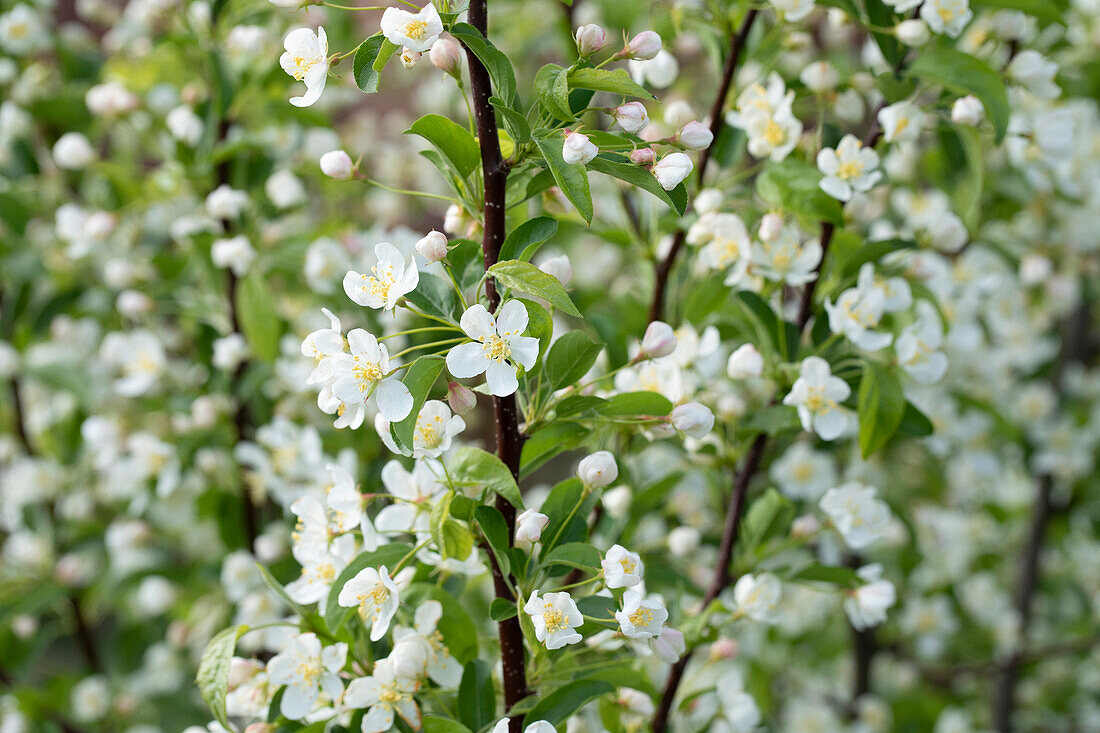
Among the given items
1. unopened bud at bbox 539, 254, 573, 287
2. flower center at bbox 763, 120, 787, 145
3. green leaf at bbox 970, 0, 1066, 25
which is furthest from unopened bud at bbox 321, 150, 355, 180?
green leaf at bbox 970, 0, 1066, 25

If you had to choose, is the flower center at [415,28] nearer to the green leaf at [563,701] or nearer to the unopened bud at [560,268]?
the unopened bud at [560,268]

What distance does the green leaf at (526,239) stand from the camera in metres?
0.83

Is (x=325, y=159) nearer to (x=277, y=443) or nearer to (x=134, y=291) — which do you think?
(x=277, y=443)

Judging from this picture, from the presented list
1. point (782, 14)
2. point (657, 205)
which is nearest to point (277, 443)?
point (657, 205)

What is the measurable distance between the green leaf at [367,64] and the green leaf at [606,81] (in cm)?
17

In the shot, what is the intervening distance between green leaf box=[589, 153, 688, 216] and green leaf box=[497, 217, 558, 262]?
6cm

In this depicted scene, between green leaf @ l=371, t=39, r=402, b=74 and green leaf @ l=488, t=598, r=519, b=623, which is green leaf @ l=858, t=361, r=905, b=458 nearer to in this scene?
green leaf @ l=488, t=598, r=519, b=623

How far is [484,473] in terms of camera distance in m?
0.84

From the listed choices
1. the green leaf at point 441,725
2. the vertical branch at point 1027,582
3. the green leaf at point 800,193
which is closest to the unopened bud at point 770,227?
the green leaf at point 800,193

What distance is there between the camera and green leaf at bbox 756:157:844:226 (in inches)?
43.2

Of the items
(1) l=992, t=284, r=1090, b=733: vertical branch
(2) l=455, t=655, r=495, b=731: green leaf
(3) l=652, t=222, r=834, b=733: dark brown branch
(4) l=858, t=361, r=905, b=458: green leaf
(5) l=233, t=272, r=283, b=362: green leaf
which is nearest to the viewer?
(2) l=455, t=655, r=495, b=731: green leaf

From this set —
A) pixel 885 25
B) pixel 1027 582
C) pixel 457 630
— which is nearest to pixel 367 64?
pixel 457 630

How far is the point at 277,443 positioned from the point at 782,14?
97 centimetres

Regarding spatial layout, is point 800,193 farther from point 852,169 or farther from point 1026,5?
point 1026,5
